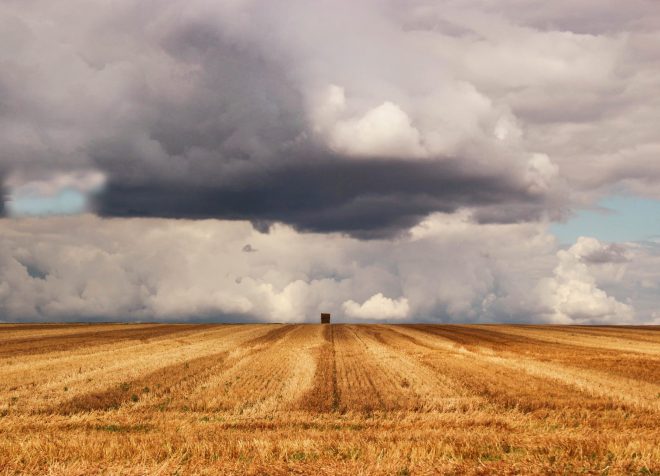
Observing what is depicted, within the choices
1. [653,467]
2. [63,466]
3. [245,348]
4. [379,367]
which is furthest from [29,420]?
[245,348]

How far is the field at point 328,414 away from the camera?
12.1 metres

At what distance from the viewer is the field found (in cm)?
1211

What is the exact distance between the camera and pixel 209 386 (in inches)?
1038

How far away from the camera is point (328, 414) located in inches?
784

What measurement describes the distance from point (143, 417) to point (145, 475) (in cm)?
890

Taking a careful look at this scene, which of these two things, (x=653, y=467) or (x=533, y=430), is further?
(x=533, y=430)

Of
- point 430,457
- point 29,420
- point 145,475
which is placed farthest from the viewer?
point 29,420

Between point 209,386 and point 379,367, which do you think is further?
point 379,367

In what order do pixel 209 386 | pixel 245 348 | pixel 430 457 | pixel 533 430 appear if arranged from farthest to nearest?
pixel 245 348 < pixel 209 386 < pixel 533 430 < pixel 430 457

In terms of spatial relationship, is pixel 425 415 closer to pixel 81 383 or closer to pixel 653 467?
pixel 653 467

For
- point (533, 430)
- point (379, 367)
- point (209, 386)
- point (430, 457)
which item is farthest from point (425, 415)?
point (379, 367)

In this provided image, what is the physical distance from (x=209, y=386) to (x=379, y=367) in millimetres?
10930

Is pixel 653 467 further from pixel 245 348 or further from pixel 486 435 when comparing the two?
pixel 245 348

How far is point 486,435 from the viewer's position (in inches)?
620
